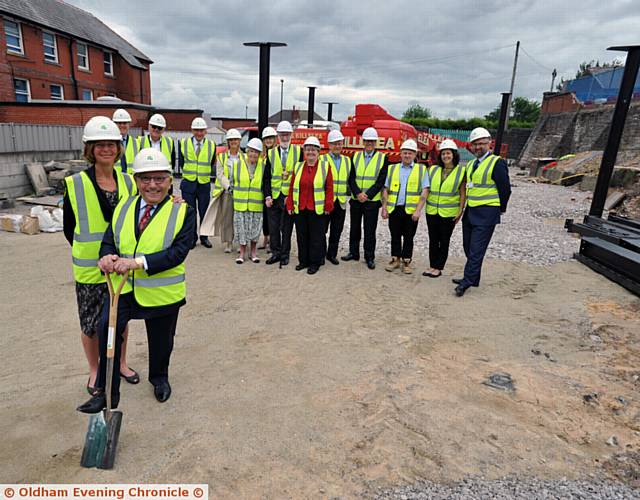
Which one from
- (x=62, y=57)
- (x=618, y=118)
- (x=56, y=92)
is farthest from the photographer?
(x=56, y=92)

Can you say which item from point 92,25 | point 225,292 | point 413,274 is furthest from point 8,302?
point 92,25

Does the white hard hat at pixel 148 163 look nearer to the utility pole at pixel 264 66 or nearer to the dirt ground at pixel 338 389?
the dirt ground at pixel 338 389

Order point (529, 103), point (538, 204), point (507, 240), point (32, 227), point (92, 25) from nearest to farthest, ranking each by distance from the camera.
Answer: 1. point (32, 227)
2. point (507, 240)
3. point (538, 204)
4. point (92, 25)
5. point (529, 103)

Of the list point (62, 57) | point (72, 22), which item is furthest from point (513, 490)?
point (72, 22)

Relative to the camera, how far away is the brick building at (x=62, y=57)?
19.9 m

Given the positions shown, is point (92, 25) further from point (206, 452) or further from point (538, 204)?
point (206, 452)

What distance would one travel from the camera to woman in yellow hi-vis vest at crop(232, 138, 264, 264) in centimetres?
636

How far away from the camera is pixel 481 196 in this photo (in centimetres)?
530

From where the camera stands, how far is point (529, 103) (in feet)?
242

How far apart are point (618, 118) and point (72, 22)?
26744mm

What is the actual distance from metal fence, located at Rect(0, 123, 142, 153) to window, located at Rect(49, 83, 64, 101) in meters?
13.5

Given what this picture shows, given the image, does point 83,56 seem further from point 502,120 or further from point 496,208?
point 496,208

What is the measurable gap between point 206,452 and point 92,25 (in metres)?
30.6

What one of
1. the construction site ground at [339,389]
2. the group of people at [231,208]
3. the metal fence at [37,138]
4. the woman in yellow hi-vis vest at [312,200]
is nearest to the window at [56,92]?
the metal fence at [37,138]
